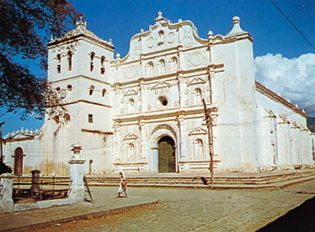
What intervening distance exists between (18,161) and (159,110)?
14.1 m

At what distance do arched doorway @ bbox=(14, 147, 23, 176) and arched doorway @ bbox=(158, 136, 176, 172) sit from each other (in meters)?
12.8

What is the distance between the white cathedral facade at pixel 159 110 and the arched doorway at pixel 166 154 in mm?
85

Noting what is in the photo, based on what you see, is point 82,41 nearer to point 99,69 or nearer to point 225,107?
point 99,69

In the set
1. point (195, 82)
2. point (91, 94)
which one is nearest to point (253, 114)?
point (195, 82)

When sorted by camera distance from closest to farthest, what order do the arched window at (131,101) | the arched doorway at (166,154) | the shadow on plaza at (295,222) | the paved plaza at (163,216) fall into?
the shadow on plaza at (295,222), the paved plaza at (163,216), the arched doorway at (166,154), the arched window at (131,101)

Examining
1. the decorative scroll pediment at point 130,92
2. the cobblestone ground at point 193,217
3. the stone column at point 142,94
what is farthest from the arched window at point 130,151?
the cobblestone ground at point 193,217

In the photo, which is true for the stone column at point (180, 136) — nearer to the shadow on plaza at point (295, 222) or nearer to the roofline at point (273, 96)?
the roofline at point (273, 96)

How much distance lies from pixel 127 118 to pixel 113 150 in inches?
125

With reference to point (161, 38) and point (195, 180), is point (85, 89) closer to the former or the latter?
point (161, 38)

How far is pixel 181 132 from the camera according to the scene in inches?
1066

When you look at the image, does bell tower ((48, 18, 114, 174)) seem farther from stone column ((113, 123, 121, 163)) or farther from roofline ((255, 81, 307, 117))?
roofline ((255, 81, 307, 117))

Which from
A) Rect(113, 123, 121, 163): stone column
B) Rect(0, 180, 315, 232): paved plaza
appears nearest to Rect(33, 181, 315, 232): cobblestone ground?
Rect(0, 180, 315, 232): paved plaza

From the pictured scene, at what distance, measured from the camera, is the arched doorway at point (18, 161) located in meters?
30.9

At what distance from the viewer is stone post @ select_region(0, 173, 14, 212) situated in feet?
32.2
